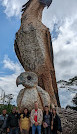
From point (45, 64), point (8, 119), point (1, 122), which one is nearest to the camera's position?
point (8, 119)

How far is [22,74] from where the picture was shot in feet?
19.9

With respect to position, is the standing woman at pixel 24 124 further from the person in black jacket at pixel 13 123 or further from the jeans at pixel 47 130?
the jeans at pixel 47 130

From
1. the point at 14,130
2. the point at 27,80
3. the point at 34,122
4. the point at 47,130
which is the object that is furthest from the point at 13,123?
the point at 27,80

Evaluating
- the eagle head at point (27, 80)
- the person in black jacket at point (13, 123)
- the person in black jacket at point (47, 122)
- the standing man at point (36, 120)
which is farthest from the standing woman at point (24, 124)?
the eagle head at point (27, 80)

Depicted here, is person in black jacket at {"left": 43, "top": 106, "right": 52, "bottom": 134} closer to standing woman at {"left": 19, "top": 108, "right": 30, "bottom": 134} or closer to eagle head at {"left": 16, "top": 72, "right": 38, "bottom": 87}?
standing woman at {"left": 19, "top": 108, "right": 30, "bottom": 134}

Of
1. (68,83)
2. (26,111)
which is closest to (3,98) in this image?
(68,83)

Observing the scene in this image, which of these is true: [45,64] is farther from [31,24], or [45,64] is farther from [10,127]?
[10,127]

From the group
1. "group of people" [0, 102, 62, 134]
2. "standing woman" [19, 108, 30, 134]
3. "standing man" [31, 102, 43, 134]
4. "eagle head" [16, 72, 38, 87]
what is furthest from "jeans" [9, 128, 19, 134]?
"eagle head" [16, 72, 38, 87]

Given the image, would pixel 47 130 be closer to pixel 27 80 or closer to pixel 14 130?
pixel 14 130

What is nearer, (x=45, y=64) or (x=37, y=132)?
(x=37, y=132)

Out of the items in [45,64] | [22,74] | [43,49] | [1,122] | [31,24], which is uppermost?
[31,24]

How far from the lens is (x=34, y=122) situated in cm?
492

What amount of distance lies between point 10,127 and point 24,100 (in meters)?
1.04

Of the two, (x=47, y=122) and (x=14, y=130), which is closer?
(x=47, y=122)
